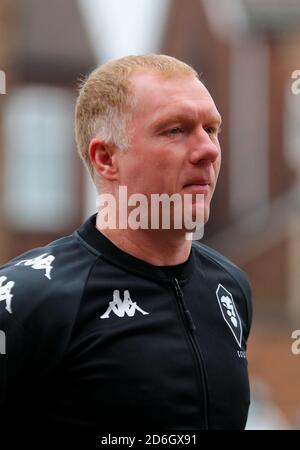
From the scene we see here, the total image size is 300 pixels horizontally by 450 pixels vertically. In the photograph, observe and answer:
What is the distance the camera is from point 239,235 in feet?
55.0

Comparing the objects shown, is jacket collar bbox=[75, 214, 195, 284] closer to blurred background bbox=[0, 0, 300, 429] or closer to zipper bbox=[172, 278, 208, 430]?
zipper bbox=[172, 278, 208, 430]

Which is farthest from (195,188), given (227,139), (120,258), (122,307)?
(227,139)

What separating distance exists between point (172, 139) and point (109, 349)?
705mm

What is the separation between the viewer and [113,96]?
130 inches

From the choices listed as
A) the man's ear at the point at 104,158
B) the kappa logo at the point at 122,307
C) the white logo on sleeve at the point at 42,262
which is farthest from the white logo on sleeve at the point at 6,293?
the man's ear at the point at 104,158

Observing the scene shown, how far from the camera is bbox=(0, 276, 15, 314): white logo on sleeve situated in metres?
3.12

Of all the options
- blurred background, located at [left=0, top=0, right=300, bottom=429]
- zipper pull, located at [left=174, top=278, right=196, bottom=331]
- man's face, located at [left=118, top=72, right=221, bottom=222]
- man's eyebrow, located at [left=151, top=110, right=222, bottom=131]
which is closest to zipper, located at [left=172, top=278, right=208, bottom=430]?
zipper pull, located at [left=174, top=278, right=196, bottom=331]

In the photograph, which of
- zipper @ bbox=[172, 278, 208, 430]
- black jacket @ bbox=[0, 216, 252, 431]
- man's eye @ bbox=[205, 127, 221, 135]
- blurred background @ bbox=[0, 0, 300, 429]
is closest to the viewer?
black jacket @ bbox=[0, 216, 252, 431]

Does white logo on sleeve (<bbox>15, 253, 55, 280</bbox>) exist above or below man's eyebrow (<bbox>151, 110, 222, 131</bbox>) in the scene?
below

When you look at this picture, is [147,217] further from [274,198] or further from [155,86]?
[274,198]

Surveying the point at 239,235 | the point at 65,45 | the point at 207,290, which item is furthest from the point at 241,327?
the point at 65,45

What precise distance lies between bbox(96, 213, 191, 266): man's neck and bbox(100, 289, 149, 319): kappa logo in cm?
16

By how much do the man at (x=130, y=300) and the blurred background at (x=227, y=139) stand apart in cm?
907

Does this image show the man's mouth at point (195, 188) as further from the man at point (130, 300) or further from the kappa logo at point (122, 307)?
the kappa logo at point (122, 307)
